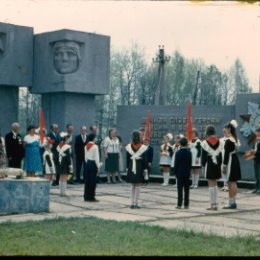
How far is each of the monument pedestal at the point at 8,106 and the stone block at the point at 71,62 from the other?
0.83 m

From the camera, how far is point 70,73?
60.7 feet

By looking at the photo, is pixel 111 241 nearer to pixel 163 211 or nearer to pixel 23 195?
pixel 23 195

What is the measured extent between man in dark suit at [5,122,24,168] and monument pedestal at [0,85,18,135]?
13.6ft

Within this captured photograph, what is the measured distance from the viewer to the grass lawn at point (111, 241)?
6.84m

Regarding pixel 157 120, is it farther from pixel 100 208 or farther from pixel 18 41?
pixel 100 208

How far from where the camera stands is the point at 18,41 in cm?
1873

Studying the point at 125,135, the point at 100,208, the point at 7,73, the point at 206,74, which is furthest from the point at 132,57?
the point at 100,208

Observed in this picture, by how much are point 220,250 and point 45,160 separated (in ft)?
28.4

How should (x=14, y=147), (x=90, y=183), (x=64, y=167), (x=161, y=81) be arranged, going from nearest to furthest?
1. (x=90, y=183)
2. (x=64, y=167)
3. (x=14, y=147)
4. (x=161, y=81)

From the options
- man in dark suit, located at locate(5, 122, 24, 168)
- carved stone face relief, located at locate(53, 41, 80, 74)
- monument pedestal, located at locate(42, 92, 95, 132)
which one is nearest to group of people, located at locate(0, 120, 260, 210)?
man in dark suit, located at locate(5, 122, 24, 168)

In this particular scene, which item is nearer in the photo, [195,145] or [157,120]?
[195,145]

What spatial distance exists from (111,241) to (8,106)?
39.6 feet

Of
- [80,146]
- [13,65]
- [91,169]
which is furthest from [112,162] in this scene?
[91,169]

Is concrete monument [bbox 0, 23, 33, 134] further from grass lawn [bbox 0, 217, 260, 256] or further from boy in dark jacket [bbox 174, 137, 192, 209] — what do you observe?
grass lawn [bbox 0, 217, 260, 256]
